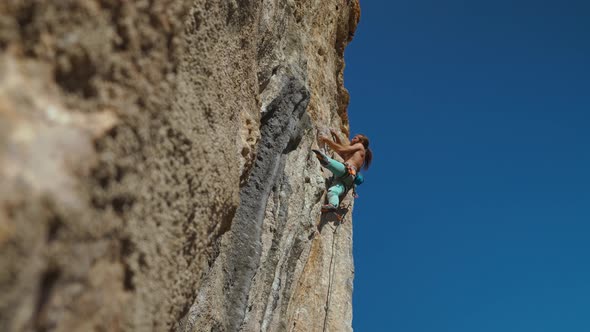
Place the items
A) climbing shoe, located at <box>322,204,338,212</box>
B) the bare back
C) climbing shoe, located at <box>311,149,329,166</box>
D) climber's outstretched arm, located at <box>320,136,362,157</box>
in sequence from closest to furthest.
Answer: climbing shoe, located at <box>311,149,329,166</box>
climbing shoe, located at <box>322,204,338,212</box>
climber's outstretched arm, located at <box>320,136,362,157</box>
the bare back

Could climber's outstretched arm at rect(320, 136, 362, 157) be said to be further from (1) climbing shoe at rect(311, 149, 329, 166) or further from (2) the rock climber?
(1) climbing shoe at rect(311, 149, 329, 166)

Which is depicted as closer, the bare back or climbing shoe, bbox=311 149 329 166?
climbing shoe, bbox=311 149 329 166

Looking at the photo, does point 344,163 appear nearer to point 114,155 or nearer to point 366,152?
point 366,152

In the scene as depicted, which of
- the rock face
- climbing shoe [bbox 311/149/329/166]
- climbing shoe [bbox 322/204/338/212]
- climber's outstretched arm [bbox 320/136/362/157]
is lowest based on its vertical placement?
the rock face

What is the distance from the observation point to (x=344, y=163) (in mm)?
8781

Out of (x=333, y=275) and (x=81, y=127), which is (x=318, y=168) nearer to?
(x=333, y=275)

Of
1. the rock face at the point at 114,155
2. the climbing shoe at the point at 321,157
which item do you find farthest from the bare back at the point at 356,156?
the rock face at the point at 114,155

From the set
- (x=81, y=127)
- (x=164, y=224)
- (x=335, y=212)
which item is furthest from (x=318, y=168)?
(x=81, y=127)

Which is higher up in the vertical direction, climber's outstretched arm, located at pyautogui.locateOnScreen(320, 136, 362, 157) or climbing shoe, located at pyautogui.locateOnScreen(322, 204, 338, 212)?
climber's outstretched arm, located at pyautogui.locateOnScreen(320, 136, 362, 157)

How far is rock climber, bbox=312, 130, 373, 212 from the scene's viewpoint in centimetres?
830

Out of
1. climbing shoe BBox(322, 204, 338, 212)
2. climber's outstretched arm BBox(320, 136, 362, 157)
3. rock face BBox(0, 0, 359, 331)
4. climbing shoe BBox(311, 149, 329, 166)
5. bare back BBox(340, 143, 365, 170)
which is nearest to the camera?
rock face BBox(0, 0, 359, 331)

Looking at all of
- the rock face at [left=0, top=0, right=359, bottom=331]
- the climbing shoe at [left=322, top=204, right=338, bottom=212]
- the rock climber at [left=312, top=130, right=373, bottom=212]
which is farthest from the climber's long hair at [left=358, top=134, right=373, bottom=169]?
the rock face at [left=0, top=0, right=359, bottom=331]

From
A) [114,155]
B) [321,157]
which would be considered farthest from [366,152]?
[114,155]

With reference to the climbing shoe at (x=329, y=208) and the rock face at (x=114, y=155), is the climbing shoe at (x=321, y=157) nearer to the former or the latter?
the climbing shoe at (x=329, y=208)
